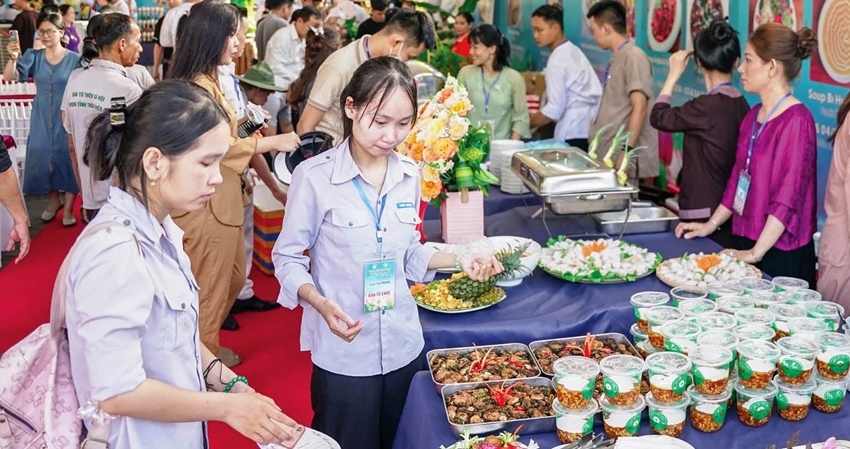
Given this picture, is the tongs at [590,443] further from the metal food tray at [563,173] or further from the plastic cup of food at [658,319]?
the metal food tray at [563,173]

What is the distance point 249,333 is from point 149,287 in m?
2.79

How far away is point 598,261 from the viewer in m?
2.64

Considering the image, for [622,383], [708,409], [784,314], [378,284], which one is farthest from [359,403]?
[784,314]

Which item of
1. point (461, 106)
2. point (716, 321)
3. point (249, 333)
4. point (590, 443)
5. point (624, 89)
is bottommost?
point (249, 333)

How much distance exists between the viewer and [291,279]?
1993 mm

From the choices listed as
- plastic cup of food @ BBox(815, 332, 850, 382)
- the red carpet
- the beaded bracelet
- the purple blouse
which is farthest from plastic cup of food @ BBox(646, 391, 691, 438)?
the red carpet

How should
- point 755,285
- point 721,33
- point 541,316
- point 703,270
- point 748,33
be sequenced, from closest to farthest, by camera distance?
point 755,285 → point 541,316 → point 703,270 → point 721,33 → point 748,33

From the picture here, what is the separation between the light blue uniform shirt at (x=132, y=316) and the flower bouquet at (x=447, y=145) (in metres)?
1.31

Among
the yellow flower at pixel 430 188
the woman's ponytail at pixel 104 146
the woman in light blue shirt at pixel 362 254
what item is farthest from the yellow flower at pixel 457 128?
the woman's ponytail at pixel 104 146

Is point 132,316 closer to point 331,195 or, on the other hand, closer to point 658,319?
point 331,195

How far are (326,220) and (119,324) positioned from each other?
2.64ft

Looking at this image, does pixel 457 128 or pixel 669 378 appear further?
pixel 457 128

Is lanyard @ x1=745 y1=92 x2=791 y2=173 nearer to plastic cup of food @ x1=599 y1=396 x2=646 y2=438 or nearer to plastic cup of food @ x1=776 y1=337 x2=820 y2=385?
plastic cup of food @ x1=776 y1=337 x2=820 y2=385

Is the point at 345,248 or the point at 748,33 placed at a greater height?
the point at 748,33
